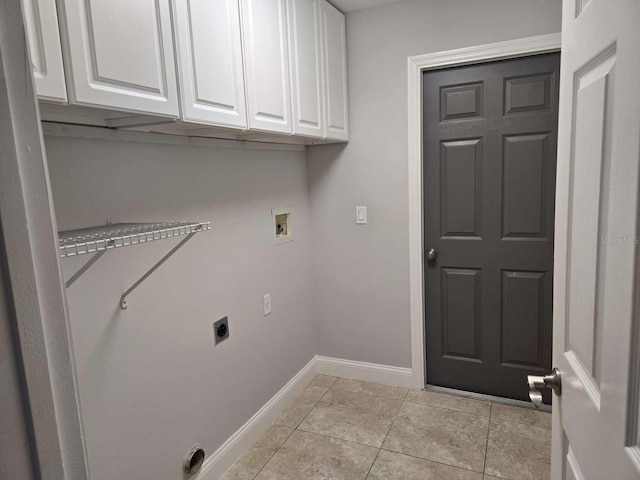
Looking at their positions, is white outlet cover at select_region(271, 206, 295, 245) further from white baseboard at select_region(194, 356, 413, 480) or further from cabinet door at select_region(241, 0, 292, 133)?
white baseboard at select_region(194, 356, 413, 480)

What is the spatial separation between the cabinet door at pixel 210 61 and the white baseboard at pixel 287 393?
1.57 metres

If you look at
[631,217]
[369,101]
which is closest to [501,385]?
[369,101]

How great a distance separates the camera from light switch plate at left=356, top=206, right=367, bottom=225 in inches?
110

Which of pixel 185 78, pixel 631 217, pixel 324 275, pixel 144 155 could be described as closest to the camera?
pixel 631 217

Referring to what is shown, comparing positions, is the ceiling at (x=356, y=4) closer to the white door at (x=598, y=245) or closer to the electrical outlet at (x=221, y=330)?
the white door at (x=598, y=245)

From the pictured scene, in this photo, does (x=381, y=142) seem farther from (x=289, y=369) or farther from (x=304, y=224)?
(x=289, y=369)

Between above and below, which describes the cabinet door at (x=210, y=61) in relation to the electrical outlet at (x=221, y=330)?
above

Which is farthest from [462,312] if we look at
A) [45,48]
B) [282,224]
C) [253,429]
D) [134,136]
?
[45,48]

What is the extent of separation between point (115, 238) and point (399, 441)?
188cm

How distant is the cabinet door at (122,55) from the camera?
109 cm

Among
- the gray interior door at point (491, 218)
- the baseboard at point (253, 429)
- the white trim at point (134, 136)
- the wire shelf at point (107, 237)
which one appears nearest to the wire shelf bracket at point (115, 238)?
the wire shelf at point (107, 237)

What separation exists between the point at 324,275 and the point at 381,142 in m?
0.99

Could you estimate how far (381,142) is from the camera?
2.68 m

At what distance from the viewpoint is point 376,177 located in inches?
108
